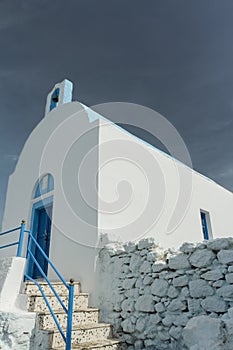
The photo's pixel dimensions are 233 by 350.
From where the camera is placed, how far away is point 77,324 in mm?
3910

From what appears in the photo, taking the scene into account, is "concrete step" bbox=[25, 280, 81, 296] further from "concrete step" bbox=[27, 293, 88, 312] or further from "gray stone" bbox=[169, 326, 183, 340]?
"gray stone" bbox=[169, 326, 183, 340]

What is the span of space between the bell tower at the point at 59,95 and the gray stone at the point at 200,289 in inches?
247

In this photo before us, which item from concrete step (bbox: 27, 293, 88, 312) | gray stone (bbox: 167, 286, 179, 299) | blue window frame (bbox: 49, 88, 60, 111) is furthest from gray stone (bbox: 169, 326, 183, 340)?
blue window frame (bbox: 49, 88, 60, 111)

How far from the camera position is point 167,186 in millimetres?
7559

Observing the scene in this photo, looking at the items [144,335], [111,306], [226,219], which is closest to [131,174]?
[111,306]

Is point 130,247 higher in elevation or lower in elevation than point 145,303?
higher

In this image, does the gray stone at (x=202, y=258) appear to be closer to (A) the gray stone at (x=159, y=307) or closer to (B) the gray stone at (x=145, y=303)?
(A) the gray stone at (x=159, y=307)

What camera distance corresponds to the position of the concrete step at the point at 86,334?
3.41 meters

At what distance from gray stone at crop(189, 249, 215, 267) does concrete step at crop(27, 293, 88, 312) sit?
84.4 inches

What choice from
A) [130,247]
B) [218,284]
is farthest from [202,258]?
[130,247]

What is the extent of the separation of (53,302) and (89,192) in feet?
7.27

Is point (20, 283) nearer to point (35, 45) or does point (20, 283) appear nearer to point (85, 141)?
point (85, 141)

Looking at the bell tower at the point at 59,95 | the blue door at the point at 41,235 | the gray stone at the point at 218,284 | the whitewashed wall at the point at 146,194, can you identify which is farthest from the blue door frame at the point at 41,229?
the gray stone at the point at 218,284

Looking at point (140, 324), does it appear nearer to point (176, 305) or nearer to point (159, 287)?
point (159, 287)
